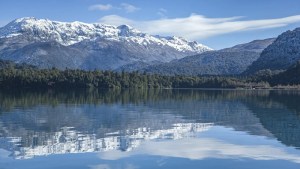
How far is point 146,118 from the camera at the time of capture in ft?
185

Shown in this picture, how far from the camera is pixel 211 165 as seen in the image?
1126 inches

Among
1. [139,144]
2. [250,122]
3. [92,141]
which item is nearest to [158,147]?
[139,144]

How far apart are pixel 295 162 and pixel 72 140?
1675 centimetres

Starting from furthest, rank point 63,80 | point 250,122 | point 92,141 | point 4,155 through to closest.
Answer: point 63,80
point 250,122
point 92,141
point 4,155

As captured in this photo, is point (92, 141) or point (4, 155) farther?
point (92, 141)

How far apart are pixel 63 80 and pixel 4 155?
161377 mm

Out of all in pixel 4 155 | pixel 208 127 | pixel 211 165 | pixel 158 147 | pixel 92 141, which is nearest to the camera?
pixel 211 165

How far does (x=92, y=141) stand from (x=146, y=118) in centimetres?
1998

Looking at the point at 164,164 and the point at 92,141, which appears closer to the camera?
the point at 164,164

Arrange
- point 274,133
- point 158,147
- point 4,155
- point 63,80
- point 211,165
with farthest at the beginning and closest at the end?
point 63,80 → point 274,133 → point 158,147 → point 4,155 → point 211,165

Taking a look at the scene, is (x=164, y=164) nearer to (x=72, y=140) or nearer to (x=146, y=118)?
(x=72, y=140)

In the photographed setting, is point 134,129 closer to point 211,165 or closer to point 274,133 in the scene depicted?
point 274,133

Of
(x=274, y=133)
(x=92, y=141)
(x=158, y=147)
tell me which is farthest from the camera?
(x=274, y=133)

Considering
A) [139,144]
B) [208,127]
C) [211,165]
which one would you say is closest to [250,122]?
[208,127]
